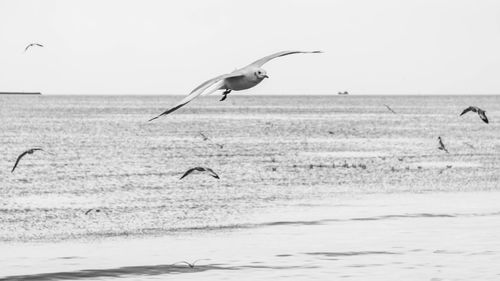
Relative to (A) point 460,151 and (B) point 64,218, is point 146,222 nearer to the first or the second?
(B) point 64,218
